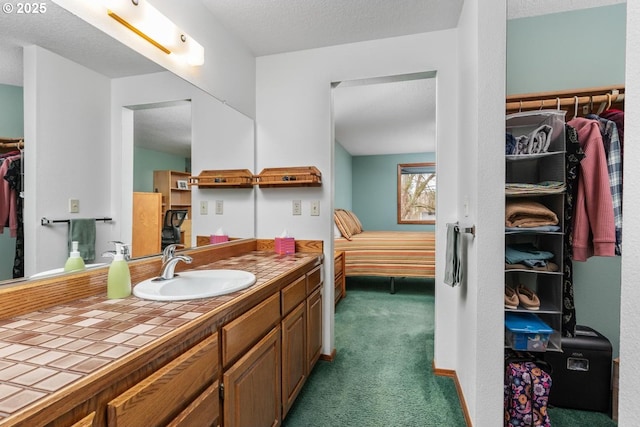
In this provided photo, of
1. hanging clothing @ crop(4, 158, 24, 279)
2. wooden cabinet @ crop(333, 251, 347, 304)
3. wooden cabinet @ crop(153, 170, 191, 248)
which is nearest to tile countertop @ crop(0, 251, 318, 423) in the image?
hanging clothing @ crop(4, 158, 24, 279)

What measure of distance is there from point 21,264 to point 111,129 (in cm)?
62

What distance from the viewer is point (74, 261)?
1158 mm

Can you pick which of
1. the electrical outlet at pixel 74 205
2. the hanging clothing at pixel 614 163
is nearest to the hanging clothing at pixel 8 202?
the electrical outlet at pixel 74 205

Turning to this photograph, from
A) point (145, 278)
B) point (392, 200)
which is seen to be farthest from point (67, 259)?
point (392, 200)

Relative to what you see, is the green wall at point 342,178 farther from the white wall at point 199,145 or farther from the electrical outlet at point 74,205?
the electrical outlet at point 74,205

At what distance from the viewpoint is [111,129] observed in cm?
Result: 132

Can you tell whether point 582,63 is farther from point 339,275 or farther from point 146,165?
point 339,275

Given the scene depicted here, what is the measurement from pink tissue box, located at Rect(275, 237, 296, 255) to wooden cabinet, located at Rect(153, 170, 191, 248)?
664mm

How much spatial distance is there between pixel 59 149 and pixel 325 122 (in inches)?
64.4

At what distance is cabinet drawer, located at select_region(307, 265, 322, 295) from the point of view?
200 centimetres

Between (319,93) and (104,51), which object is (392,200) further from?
(104,51)

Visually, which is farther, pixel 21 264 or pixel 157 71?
pixel 157 71

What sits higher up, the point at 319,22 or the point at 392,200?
the point at 319,22

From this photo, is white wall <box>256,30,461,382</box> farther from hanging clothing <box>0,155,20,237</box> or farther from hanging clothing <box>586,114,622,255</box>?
hanging clothing <box>0,155,20,237</box>
